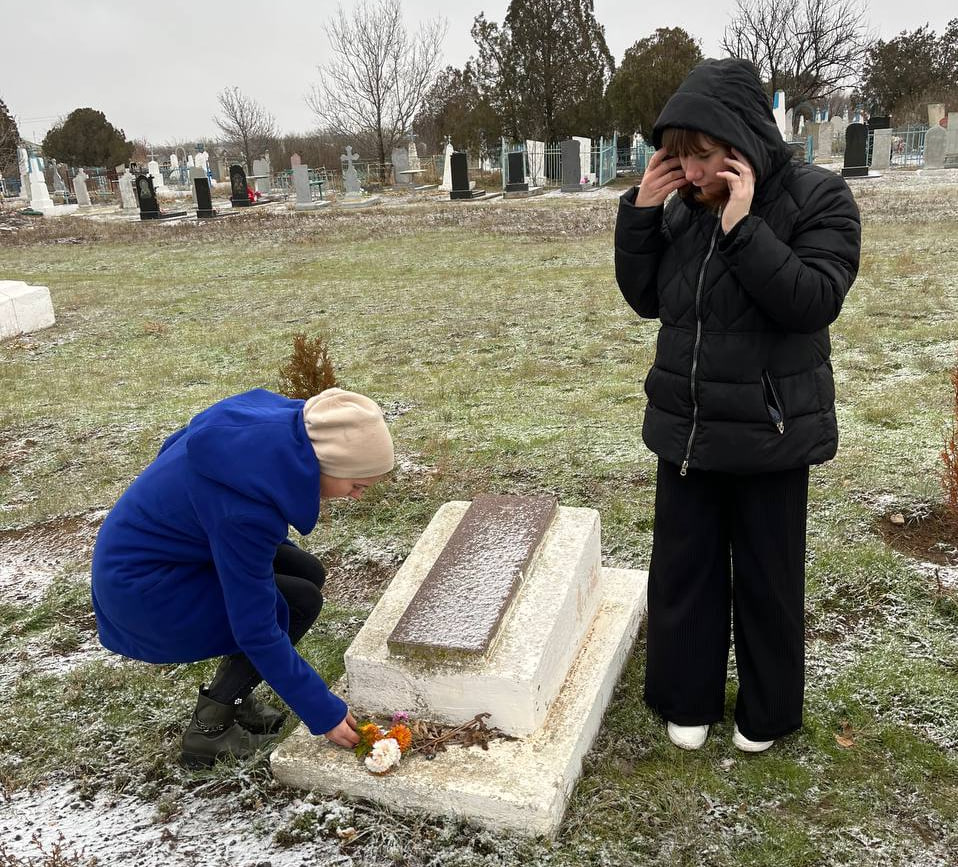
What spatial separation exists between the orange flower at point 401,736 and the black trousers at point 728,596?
0.77 meters

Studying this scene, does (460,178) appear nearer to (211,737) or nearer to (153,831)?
(211,737)

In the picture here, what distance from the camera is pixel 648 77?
1097 inches

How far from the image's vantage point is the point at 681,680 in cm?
244

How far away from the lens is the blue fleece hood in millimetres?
1894

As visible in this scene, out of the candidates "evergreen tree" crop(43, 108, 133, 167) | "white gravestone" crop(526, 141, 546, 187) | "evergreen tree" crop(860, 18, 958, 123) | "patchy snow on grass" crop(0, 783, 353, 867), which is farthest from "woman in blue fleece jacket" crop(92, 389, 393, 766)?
"evergreen tree" crop(43, 108, 133, 167)

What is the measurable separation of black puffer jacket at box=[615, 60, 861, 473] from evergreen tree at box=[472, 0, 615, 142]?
2948cm

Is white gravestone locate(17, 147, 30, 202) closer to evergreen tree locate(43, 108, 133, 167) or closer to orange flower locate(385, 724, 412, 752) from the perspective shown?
evergreen tree locate(43, 108, 133, 167)

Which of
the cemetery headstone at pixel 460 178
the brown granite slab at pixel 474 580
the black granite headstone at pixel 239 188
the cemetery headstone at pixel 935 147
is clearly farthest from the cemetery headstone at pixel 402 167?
the brown granite slab at pixel 474 580

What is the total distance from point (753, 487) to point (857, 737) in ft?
2.95

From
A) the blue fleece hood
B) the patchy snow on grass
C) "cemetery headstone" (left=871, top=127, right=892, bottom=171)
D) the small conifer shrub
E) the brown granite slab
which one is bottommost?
the patchy snow on grass

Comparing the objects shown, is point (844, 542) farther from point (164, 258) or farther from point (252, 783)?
point (164, 258)

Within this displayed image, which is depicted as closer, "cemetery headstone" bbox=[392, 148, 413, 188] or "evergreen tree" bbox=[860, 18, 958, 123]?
"cemetery headstone" bbox=[392, 148, 413, 188]

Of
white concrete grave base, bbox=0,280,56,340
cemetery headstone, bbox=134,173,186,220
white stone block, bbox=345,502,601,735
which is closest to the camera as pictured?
white stone block, bbox=345,502,601,735

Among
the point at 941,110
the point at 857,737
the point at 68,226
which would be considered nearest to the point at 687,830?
the point at 857,737
